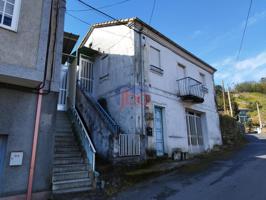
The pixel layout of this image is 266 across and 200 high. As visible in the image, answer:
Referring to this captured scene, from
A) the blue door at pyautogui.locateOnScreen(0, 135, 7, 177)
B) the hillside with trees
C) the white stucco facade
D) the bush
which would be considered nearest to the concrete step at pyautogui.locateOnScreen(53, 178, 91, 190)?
the blue door at pyautogui.locateOnScreen(0, 135, 7, 177)

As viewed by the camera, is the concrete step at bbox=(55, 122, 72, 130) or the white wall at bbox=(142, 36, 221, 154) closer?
the concrete step at bbox=(55, 122, 72, 130)

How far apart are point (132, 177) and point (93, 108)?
396cm

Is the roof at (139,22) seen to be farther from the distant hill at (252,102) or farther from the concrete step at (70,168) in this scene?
the distant hill at (252,102)

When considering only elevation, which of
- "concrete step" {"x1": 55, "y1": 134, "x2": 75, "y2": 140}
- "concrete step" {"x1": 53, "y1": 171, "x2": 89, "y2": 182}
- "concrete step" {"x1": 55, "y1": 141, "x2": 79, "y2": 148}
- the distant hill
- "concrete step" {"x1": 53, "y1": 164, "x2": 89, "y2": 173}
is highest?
the distant hill

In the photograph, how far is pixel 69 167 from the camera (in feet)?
21.5

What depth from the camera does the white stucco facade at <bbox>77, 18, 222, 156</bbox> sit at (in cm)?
927

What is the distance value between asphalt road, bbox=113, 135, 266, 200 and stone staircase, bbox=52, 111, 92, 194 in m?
1.26

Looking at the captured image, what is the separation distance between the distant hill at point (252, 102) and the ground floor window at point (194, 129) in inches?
1458

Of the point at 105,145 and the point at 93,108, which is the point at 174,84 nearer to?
the point at 93,108

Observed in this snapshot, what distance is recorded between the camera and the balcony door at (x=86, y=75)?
39.4 feet

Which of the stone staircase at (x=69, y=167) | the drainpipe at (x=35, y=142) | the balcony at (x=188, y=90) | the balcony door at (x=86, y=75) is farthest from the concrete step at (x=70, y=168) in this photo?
the balcony at (x=188, y=90)

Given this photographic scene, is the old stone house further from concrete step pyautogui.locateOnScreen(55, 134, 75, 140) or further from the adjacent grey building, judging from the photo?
the adjacent grey building

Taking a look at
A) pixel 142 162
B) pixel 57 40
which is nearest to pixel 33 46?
pixel 57 40

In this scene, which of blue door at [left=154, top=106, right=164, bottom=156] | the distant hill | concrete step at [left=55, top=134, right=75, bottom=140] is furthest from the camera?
the distant hill
